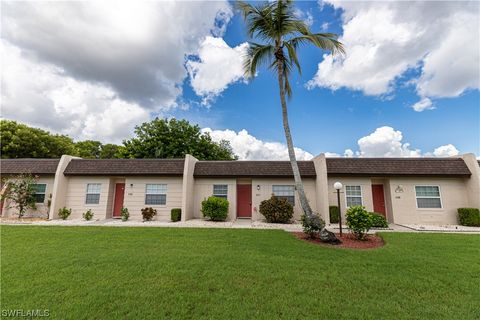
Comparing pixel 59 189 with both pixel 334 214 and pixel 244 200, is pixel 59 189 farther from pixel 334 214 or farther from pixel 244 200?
pixel 334 214

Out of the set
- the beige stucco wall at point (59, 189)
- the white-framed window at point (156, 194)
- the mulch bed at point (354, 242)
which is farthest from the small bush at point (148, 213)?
the mulch bed at point (354, 242)

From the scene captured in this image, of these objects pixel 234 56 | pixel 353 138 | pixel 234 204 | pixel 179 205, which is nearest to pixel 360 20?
pixel 234 56

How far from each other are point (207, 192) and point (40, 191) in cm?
1064

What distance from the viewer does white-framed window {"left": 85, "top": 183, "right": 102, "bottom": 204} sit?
12812 millimetres

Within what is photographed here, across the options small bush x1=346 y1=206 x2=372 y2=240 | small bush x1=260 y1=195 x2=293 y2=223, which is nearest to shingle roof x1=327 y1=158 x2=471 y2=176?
small bush x1=260 y1=195 x2=293 y2=223

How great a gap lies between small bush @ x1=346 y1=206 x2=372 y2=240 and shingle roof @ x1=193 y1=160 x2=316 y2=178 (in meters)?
4.65

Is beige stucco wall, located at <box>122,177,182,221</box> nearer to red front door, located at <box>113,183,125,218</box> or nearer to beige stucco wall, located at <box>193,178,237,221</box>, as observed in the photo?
red front door, located at <box>113,183,125,218</box>

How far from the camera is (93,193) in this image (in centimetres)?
1291

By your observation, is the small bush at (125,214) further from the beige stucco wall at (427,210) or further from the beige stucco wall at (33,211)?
the beige stucco wall at (427,210)

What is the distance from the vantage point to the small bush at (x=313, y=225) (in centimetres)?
753

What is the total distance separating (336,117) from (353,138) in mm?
2030

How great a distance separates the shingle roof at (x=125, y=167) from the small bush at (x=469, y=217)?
15.7 metres

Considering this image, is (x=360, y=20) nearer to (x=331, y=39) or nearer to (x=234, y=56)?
(x=331, y=39)

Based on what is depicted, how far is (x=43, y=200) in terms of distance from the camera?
42.0ft
